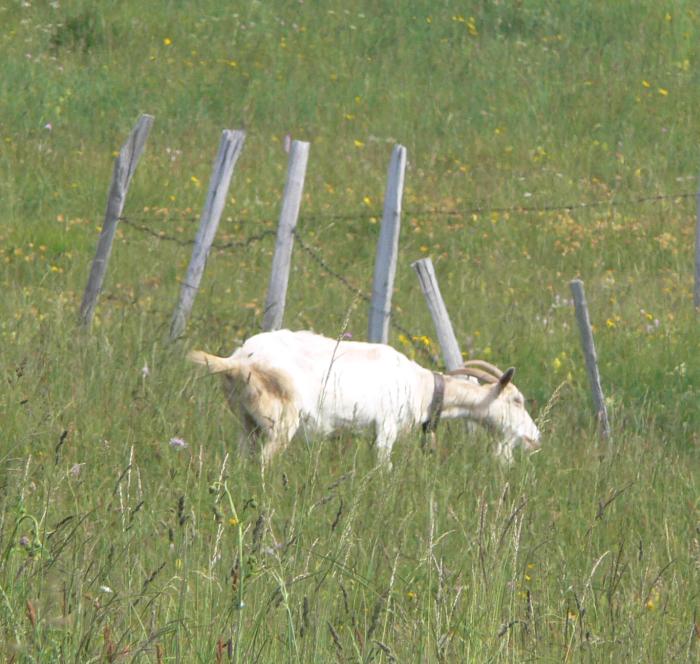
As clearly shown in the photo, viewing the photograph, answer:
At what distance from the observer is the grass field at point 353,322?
3117 millimetres

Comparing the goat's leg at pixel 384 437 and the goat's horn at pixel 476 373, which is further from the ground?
the goat's leg at pixel 384 437

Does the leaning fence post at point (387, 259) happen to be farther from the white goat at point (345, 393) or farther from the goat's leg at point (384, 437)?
the goat's leg at point (384, 437)

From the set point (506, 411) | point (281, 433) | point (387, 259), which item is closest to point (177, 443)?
point (281, 433)

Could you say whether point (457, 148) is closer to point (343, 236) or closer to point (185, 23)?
point (343, 236)

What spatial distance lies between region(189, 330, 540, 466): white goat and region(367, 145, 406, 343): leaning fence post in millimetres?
983

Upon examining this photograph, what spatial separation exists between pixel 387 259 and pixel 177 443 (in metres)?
3.29

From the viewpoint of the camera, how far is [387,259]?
799 cm

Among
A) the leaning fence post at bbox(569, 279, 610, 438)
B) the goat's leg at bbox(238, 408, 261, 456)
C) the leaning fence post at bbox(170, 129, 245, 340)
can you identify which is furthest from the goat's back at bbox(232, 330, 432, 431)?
the leaning fence post at bbox(170, 129, 245, 340)

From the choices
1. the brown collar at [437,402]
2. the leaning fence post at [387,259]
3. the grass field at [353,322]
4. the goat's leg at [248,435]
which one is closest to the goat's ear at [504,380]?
the brown collar at [437,402]

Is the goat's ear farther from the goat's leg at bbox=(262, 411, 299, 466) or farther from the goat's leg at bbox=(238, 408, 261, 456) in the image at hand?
the goat's leg at bbox=(238, 408, 261, 456)

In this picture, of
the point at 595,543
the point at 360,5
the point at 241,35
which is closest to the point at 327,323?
the point at 595,543

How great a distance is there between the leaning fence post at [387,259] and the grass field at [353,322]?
863 mm

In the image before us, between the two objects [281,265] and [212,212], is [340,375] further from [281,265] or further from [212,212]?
[212,212]

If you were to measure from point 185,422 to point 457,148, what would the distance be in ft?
29.9
